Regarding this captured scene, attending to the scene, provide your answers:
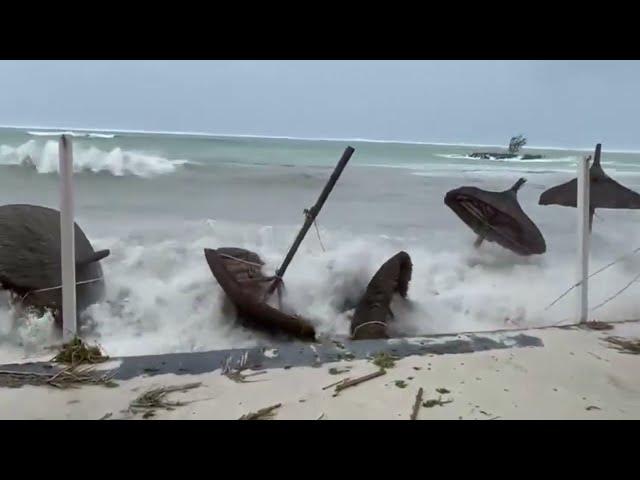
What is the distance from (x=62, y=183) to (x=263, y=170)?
1255 centimetres

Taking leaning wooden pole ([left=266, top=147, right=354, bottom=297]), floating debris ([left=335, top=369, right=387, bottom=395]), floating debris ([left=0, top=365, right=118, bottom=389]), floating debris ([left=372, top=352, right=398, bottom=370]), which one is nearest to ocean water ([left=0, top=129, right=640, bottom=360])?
leaning wooden pole ([left=266, top=147, right=354, bottom=297])

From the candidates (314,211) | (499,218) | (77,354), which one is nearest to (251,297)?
(314,211)

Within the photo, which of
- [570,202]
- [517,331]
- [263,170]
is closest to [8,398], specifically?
[517,331]

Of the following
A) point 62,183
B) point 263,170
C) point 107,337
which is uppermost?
point 263,170

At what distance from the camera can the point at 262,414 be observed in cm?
195

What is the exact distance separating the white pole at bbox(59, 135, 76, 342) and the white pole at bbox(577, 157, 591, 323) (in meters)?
3.24

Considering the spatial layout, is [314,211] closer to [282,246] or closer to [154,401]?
[154,401]

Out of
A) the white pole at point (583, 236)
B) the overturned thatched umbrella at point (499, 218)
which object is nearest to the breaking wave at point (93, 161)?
the overturned thatched umbrella at point (499, 218)

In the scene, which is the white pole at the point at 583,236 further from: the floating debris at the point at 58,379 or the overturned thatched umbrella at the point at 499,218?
the floating debris at the point at 58,379

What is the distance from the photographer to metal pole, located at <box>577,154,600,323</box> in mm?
3342

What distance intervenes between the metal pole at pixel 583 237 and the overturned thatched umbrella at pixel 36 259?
363 cm

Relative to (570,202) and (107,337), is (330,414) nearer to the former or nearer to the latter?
(107,337)

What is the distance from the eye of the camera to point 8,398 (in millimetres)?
2039

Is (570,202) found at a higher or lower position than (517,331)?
higher
